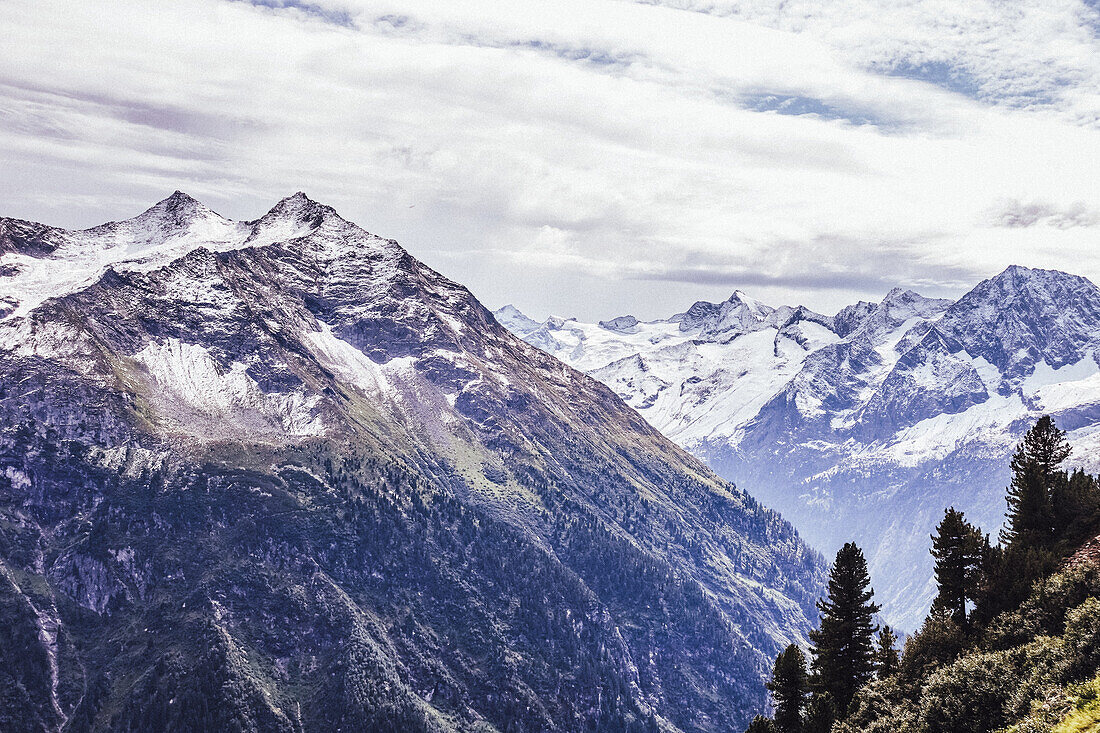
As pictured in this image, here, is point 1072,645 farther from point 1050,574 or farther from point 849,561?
point 849,561

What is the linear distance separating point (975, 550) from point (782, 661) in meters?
26.2

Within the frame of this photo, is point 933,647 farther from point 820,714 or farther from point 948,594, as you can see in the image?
point 820,714

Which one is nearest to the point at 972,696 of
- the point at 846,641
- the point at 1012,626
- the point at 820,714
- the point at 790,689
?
the point at 1012,626

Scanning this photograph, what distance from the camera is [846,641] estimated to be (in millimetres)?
95750

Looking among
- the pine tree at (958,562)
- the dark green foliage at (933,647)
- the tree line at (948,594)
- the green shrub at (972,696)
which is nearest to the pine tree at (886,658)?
the tree line at (948,594)

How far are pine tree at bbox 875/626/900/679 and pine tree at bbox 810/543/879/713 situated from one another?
2.65 ft

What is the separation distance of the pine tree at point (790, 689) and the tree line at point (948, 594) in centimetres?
11

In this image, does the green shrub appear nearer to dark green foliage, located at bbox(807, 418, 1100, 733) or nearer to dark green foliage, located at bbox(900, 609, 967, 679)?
dark green foliage, located at bbox(807, 418, 1100, 733)

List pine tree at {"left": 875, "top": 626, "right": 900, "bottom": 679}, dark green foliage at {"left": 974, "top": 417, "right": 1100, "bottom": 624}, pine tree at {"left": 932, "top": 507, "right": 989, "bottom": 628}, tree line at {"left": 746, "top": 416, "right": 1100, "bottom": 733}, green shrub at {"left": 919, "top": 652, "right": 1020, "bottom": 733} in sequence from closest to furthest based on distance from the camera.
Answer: green shrub at {"left": 919, "top": 652, "right": 1020, "bottom": 733}, dark green foliage at {"left": 974, "top": 417, "right": 1100, "bottom": 624}, tree line at {"left": 746, "top": 416, "right": 1100, "bottom": 733}, pine tree at {"left": 875, "top": 626, "right": 900, "bottom": 679}, pine tree at {"left": 932, "top": 507, "right": 989, "bottom": 628}

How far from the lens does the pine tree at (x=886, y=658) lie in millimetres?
90375

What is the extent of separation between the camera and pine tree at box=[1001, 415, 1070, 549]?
98688 mm

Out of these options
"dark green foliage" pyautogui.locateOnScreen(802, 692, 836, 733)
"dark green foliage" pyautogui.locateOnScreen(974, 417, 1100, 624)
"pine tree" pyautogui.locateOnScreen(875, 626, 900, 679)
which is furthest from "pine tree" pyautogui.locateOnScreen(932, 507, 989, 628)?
"dark green foliage" pyautogui.locateOnScreen(802, 692, 836, 733)

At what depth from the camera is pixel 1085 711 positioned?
50219 mm

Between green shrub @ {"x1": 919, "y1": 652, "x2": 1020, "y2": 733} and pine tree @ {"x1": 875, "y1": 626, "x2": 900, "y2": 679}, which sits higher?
green shrub @ {"x1": 919, "y1": 652, "x2": 1020, "y2": 733}
